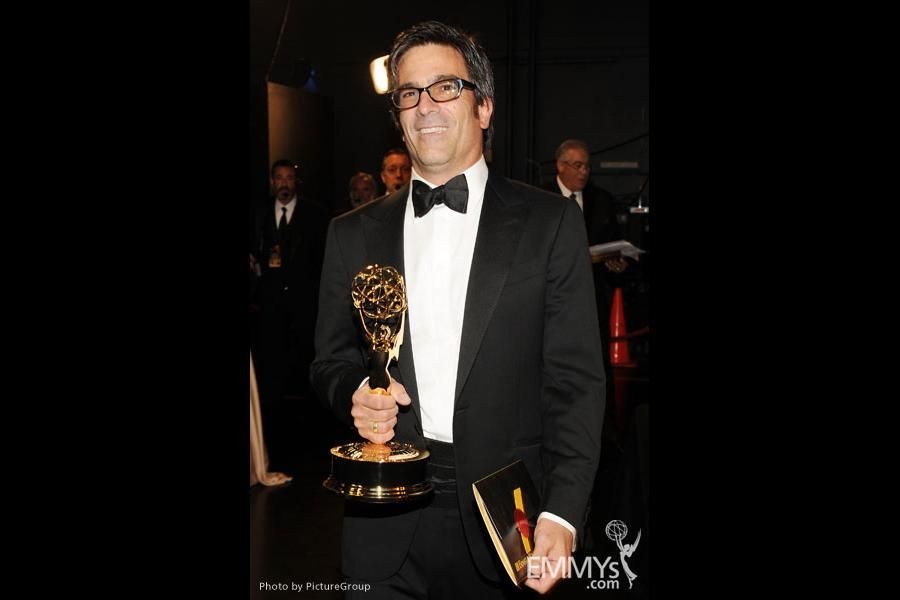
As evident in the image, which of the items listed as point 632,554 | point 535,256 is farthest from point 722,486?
point 632,554

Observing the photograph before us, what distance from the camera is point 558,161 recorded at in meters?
6.59

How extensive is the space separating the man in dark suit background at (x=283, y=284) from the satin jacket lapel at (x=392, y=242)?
4849mm

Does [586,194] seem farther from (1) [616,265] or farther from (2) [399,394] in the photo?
(2) [399,394]

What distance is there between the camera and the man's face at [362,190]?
7488 millimetres

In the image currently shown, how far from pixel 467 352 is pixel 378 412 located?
268 mm

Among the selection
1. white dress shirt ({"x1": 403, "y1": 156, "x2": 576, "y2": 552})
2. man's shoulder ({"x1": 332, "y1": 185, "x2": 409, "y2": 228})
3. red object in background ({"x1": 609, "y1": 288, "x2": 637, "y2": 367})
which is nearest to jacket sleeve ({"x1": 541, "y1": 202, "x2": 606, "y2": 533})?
white dress shirt ({"x1": 403, "y1": 156, "x2": 576, "y2": 552})

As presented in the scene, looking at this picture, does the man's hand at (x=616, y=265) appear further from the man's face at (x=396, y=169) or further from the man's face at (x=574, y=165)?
the man's face at (x=396, y=169)

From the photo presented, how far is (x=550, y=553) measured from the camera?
1938mm

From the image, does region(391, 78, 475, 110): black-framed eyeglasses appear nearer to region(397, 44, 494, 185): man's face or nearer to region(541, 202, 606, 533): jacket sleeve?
region(397, 44, 494, 185): man's face

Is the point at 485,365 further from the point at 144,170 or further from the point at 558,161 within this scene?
the point at 558,161

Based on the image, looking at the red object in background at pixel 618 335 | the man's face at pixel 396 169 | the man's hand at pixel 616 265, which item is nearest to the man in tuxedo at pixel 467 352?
the man's face at pixel 396 169

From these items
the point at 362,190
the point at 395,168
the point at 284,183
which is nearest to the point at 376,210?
the point at 395,168

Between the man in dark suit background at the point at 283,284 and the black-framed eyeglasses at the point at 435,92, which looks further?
the man in dark suit background at the point at 283,284

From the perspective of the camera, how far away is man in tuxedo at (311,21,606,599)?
80.5 inches
